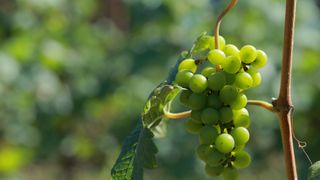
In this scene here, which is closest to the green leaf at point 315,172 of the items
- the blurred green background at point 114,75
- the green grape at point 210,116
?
the green grape at point 210,116

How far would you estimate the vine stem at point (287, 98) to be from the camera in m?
0.87

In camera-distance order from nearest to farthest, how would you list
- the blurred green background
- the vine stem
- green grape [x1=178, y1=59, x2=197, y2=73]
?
the vine stem → green grape [x1=178, y1=59, x2=197, y2=73] → the blurred green background

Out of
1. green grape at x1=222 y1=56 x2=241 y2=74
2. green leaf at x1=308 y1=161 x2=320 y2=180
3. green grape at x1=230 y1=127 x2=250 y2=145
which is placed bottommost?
green leaf at x1=308 y1=161 x2=320 y2=180

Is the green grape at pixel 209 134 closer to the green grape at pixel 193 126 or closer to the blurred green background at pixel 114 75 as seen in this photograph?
the green grape at pixel 193 126

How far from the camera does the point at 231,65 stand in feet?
3.00

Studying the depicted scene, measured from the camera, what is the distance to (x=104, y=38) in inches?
163

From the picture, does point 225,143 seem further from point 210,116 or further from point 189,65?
point 189,65

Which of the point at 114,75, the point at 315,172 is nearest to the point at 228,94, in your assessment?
the point at 315,172

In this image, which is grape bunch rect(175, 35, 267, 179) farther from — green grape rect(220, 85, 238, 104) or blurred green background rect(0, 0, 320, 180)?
Result: blurred green background rect(0, 0, 320, 180)

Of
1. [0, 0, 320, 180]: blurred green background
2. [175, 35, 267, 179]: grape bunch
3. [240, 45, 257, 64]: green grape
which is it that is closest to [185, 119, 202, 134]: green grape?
[175, 35, 267, 179]: grape bunch

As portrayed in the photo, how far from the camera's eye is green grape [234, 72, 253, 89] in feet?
2.98

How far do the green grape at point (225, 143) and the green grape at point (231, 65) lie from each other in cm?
8

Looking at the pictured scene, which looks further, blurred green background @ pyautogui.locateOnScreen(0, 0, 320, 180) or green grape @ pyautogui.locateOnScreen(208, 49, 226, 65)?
blurred green background @ pyautogui.locateOnScreen(0, 0, 320, 180)

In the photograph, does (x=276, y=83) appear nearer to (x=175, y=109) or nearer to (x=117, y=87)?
(x=175, y=109)
